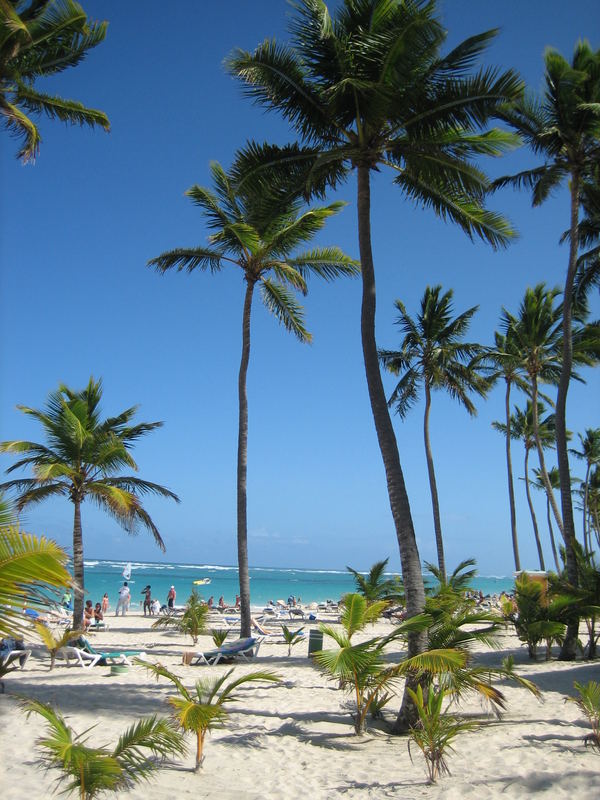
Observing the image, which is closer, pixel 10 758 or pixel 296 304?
pixel 10 758

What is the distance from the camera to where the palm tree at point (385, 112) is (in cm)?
854

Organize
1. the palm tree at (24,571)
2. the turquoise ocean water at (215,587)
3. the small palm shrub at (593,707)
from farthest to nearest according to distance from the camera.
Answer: the turquoise ocean water at (215,587), the small palm shrub at (593,707), the palm tree at (24,571)

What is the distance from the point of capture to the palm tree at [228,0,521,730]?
8539 mm

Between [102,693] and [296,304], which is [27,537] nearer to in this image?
[102,693]

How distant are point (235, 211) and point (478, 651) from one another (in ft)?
41.6

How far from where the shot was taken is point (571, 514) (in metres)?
13.1

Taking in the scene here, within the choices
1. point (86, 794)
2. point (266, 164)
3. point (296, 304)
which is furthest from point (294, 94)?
point (86, 794)

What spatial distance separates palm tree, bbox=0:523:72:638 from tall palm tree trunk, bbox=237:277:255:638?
11636 mm

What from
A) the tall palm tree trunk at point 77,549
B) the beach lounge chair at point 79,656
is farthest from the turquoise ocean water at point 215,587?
the beach lounge chair at point 79,656

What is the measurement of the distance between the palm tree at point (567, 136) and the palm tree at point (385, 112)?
399 cm

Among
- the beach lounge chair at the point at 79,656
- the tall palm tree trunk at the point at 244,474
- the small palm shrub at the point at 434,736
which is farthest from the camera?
the tall palm tree trunk at the point at 244,474

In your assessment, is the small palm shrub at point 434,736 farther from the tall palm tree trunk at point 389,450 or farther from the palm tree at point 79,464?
the palm tree at point 79,464

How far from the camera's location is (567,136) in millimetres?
13188

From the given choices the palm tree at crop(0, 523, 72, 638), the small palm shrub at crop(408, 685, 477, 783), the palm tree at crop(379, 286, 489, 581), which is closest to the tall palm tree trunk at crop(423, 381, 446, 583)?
the palm tree at crop(379, 286, 489, 581)
